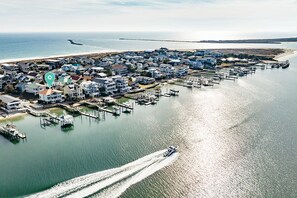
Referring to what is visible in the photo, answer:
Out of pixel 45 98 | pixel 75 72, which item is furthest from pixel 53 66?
pixel 45 98

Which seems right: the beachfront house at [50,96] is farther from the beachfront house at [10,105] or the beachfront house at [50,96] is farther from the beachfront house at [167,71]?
the beachfront house at [167,71]

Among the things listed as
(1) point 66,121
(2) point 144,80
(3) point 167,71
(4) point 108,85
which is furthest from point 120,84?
(3) point 167,71

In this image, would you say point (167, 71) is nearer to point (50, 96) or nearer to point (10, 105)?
point (50, 96)

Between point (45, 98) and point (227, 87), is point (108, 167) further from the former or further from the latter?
point (227, 87)

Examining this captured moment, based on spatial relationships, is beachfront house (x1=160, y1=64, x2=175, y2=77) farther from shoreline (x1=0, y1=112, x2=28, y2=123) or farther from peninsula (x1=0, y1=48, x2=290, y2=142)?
shoreline (x1=0, y1=112, x2=28, y2=123)

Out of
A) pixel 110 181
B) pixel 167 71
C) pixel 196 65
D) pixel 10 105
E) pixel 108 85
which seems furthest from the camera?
pixel 196 65

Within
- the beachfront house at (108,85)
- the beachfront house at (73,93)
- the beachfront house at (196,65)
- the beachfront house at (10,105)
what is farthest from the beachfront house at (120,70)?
the beachfront house at (10,105)
